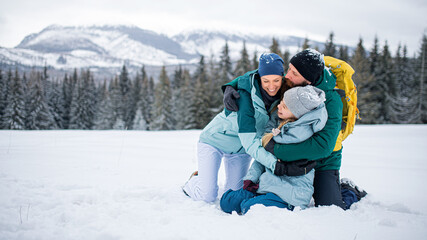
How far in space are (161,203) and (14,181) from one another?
2356 millimetres

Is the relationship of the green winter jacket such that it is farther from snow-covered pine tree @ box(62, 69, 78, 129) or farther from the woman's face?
snow-covered pine tree @ box(62, 69, 78, 129)

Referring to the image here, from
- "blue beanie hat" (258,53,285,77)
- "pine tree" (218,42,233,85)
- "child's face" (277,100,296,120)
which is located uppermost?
"pine tree" (218,42,233,85)

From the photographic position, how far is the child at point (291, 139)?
2.92 m

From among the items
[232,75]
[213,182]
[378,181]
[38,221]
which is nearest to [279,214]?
[213,182]

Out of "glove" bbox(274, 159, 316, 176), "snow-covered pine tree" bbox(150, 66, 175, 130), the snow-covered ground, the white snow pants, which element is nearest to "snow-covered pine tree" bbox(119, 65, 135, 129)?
"snow-covered pine tree" bbox(150, 66, 175, 130)

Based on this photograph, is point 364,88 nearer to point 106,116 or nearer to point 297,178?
point 297,178

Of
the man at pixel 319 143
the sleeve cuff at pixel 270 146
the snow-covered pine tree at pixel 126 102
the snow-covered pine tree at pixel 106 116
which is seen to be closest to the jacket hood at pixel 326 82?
the man at pixel 319 143

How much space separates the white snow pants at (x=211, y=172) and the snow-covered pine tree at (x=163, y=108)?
117 ft

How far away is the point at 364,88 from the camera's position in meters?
32.4

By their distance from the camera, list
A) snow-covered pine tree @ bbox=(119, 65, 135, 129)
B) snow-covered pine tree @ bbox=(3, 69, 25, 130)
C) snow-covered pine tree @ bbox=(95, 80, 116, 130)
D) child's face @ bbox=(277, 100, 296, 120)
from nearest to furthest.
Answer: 1. child's face @ bbox=(277, 100, 296, 120)
2. snow-covered pine tree @ bbox=(3, 69, 25, 130)
3. snow-covered pine tree @ bbox=(95, 80, 116, 130)
4. snow-covered pine tree @ bbox=(119, 65, 135, 129)

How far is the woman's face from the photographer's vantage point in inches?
125

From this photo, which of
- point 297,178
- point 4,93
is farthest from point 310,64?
point 4,93

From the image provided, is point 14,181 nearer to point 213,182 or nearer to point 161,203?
point 161,203

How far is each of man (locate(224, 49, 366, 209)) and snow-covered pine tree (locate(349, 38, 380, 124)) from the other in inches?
1225
